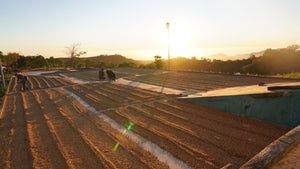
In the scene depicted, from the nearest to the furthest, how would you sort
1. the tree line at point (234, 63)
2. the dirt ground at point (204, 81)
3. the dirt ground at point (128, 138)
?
the dirt ground at point (128, 138)
the dirt ground at point (204, 81)
the tree line at point (234, 63)

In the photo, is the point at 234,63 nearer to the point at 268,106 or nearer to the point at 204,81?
the point at 204,81

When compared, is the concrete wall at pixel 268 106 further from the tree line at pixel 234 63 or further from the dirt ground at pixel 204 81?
the tree line at pixel 234 63

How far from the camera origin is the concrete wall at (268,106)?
3.85m

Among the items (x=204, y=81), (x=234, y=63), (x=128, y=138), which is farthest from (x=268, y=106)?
(x=234, y=63)

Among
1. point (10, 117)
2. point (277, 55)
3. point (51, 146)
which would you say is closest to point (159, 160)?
point (51, 146)

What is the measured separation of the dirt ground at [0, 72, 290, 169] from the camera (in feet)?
9.76

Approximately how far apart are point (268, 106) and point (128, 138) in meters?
4.05

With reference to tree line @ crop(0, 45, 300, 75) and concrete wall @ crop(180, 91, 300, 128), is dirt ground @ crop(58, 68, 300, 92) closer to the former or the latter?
concrete wall @ crop(180, 91, 300, 128)

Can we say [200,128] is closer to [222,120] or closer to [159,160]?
[222,120]

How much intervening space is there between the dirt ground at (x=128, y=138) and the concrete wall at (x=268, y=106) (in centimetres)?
23

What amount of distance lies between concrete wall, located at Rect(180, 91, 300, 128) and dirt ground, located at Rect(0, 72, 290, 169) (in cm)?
23

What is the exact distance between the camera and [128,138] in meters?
3.82

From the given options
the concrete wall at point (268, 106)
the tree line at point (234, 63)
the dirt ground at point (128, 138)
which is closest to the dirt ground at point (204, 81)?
the concrete wall at point (268, 106)

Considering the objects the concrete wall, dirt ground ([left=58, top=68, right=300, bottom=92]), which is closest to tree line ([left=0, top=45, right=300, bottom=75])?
dirt ground ([left=58, top=68, right=300, bottom=92])
